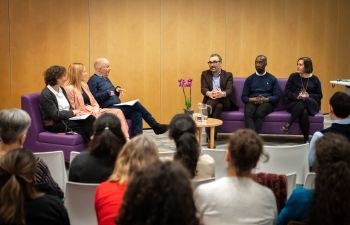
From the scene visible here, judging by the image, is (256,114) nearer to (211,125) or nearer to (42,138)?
(211,125)

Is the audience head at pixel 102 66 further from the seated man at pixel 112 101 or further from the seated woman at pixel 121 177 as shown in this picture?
the seated woman at pixel 121 177

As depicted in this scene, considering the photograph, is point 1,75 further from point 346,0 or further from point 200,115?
point 346,0

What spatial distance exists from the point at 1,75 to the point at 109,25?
1.95 m

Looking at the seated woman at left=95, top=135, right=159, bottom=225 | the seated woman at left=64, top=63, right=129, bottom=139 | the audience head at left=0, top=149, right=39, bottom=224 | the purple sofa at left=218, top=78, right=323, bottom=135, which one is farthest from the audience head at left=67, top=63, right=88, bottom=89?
the audience head at left=0, top=149, right=39, bottom=224

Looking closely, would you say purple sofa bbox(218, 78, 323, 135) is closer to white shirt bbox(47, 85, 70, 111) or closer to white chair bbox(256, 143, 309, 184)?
white shirt bbox(47, 85, 70, 111)

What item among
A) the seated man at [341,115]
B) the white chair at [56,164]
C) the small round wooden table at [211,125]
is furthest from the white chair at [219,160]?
the small round wooden table at [211,125]

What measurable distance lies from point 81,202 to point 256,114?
5.01m

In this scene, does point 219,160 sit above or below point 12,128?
below

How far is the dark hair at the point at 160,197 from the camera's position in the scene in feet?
6.35

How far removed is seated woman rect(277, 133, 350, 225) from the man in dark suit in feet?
17.8

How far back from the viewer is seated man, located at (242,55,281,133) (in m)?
8.03

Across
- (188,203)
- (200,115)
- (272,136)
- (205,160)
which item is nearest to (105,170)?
(205,160)

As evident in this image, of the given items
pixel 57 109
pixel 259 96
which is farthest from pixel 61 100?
pixel 259 96

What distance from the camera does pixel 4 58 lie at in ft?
28.2
